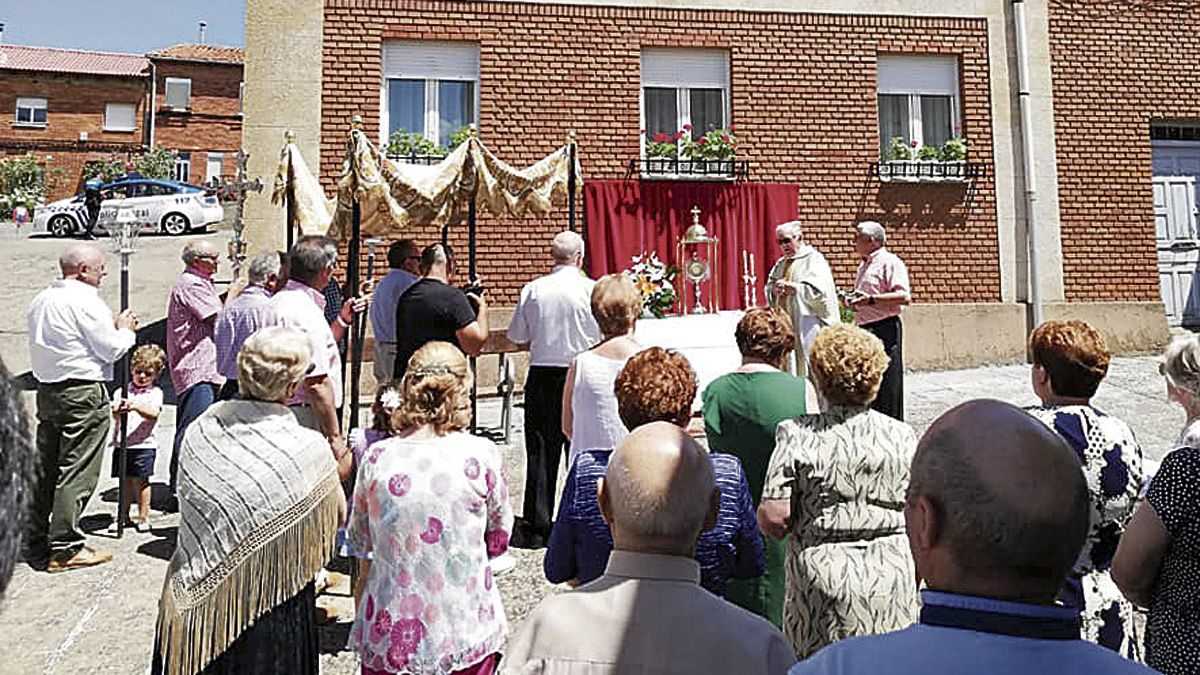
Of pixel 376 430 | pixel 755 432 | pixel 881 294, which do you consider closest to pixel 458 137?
pixel 881 294

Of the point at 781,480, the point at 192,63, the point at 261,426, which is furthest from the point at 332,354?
the point at 192,63

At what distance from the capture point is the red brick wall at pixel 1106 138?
12039mm

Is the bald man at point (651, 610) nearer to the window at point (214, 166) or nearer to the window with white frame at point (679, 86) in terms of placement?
the window with white frame at point (679, 86)

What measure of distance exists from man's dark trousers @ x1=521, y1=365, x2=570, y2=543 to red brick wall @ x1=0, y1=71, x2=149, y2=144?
144ft

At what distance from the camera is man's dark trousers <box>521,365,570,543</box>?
534 cm

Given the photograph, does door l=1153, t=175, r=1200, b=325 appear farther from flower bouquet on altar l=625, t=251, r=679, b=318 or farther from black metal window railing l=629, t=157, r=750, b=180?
flower bouquet on altar l=625, t=251, r=679, b=318

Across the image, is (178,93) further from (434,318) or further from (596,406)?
(596,406)

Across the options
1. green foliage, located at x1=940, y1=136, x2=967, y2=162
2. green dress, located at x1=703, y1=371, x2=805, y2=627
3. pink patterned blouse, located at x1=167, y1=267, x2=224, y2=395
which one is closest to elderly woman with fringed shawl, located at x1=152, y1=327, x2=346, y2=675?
green dress, located at x1=703, y1=371, x2=805, y2=627

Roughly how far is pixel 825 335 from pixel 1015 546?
173cm

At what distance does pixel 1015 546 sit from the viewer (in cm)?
126

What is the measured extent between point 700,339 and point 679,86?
5.22 metres

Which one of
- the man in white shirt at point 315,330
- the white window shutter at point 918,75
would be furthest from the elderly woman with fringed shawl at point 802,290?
the white window shutter at point 918,75

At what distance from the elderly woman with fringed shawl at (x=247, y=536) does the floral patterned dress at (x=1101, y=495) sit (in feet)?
8.81

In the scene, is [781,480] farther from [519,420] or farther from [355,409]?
[519,420]
